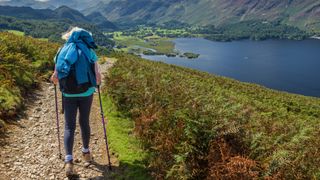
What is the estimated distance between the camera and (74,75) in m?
7.38

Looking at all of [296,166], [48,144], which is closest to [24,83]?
[48,144]

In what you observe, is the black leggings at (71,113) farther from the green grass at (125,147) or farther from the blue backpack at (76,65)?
the green grass at (125,147)

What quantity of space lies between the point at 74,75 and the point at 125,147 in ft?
10.7

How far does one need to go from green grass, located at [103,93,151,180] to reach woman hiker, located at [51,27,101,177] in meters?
1.37

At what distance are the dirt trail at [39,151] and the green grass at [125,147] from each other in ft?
0.94

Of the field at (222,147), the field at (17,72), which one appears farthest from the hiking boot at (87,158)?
the field at (17,72)

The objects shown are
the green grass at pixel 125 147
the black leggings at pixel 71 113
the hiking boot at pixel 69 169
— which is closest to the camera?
the black leggings at pixel 71 113

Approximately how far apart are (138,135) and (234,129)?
366cm

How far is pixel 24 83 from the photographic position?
14.7 m

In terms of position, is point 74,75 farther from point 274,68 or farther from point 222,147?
point 274,68

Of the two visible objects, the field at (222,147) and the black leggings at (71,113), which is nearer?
the field at (222,147)

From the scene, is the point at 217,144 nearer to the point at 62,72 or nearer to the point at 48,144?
the point at 62,72

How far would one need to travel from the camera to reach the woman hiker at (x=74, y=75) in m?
7.34

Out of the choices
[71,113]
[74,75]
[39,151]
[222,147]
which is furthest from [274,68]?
[74,75]
